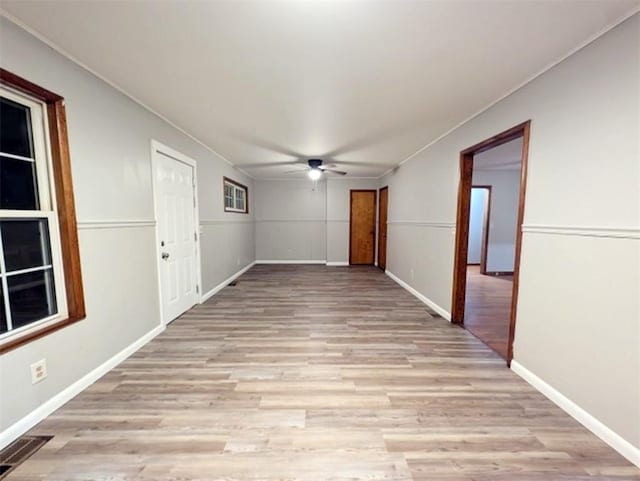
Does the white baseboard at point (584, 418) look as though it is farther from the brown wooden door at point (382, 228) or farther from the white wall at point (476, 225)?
the white wall at point (476, 225)

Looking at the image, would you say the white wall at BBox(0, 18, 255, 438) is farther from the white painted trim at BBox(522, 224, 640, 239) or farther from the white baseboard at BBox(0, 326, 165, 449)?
the white painted trim at BBox(522, 224, 640, 239)

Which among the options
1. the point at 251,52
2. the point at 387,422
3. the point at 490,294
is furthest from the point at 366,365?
the point at 490,294

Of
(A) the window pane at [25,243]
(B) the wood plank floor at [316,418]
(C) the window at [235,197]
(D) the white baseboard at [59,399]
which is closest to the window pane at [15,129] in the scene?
(A) the window pane at [25,243]

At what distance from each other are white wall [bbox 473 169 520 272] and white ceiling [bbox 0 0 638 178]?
4.09m

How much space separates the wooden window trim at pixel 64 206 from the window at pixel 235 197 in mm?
3307

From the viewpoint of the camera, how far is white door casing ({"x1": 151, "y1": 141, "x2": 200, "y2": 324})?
306cm

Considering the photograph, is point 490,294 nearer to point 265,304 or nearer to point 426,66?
point 265,304

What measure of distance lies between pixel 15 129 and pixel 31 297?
3.40 feet

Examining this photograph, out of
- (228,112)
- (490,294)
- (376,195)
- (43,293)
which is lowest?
(490,294)

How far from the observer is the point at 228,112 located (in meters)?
2.84

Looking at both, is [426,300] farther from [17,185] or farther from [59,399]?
[17,185]

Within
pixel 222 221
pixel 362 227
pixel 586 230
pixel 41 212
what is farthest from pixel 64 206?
pixel 362 227

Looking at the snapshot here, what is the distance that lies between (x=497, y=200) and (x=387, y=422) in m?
6.19

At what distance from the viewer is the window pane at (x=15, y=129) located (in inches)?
63.8
